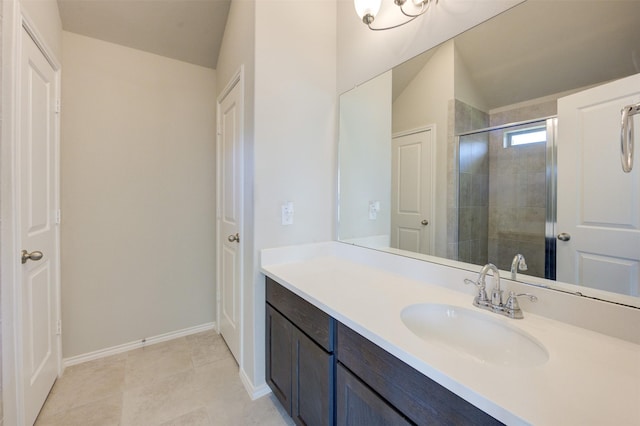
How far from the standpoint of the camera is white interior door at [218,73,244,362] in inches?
73.3

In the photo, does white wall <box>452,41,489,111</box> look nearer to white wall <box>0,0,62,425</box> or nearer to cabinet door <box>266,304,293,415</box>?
cabinet door <box>266,304,293,415</box>

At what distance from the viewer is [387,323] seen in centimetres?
90

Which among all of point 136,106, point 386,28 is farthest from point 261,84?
point 136,106

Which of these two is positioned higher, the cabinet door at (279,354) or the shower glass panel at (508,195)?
the shower glass panel at (508,195)

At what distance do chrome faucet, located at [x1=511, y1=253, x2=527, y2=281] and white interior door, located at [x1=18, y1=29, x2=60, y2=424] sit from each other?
7.24 ft

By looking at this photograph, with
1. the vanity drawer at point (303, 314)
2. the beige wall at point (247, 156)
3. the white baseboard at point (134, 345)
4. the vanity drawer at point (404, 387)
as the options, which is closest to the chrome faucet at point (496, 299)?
the vanity drawer at point (404, 387)

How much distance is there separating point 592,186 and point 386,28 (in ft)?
4.09

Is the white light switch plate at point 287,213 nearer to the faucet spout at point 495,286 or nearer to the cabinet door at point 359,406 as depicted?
the cabinet door at point 359,406

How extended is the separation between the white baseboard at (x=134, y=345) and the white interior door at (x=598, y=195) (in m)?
2.61

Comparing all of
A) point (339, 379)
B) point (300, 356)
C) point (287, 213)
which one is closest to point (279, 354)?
point (300, 356)

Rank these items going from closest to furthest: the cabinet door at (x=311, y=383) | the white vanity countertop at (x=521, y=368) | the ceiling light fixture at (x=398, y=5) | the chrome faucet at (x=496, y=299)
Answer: the white vanity countertop at (x=521, y=368)
the chrome faucet at (x=496, y=299)
the cabinet door at (x=311, y=383)
the ceiling light fixture at (x=398, y=5)

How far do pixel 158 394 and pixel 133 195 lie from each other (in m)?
1.45

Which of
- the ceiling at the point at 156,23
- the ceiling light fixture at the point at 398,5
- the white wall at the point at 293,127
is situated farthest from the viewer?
the ceiling at the point at 156,23

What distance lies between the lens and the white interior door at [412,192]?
1415 mm
